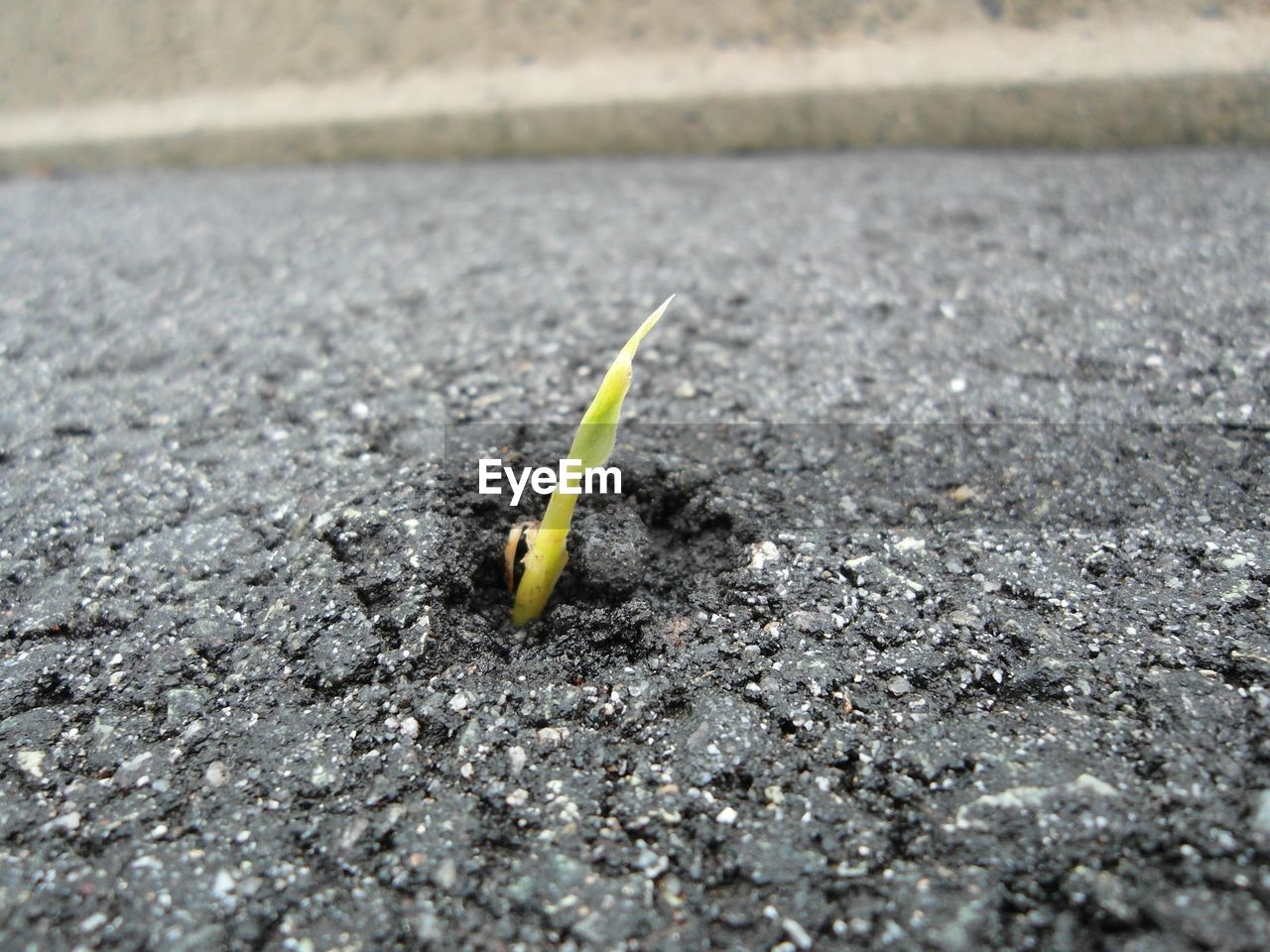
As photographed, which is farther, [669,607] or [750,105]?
[750,105]

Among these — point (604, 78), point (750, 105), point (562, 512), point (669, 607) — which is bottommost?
point (669, 607)

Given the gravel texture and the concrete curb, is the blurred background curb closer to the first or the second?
the concrete curb

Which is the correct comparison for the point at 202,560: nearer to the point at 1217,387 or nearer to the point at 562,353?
the point at 562,353

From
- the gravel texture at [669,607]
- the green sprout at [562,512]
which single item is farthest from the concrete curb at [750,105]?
the green sprout at [562,512]

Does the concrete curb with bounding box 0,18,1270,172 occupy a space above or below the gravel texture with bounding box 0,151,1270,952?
above

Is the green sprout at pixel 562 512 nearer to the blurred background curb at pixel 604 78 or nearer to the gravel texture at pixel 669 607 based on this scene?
the gravel texture at pixel 669 607

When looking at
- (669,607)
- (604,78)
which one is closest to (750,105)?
(604,78)

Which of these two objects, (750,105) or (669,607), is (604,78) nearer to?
(750,105)

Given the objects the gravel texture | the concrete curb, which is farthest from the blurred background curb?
the gravel texture
